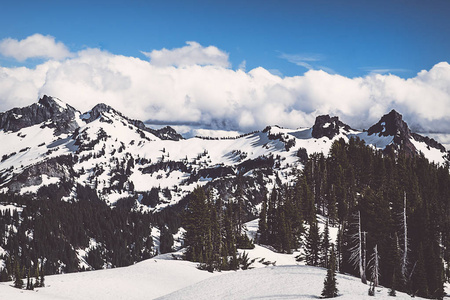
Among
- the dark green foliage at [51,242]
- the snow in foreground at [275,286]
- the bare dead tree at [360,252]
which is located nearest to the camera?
the snow in foreground at [275,286]

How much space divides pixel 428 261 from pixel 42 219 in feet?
604

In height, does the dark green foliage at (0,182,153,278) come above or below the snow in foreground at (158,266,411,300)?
below

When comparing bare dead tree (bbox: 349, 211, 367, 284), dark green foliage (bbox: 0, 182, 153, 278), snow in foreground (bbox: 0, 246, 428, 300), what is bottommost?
dark green foliage (bbox: 0, 182, 153, 278)

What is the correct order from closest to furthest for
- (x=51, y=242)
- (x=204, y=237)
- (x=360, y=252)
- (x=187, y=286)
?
(x=360, y=252) < (x=187, y=286) < (x=204, y=237) < (x=51, y=242)

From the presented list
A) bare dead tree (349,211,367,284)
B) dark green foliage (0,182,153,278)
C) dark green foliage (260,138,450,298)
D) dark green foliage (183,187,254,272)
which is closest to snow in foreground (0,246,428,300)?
bare dead tree (349,211,367,284)

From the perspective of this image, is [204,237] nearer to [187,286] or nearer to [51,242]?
[187,286]

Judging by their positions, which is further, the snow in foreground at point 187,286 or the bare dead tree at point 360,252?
the bare dead tree at point 360,252

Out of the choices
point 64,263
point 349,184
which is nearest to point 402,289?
point 349,184

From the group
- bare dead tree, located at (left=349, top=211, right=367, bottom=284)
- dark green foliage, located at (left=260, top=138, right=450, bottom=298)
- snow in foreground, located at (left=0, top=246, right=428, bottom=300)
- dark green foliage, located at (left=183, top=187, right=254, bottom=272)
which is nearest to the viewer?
snow in foreground, located at (left=0, top=246, right=428, bottom=300)

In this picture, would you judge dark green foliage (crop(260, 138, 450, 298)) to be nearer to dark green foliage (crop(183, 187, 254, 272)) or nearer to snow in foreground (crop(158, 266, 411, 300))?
snow in foreground (crop(158, 266, 411, 300))

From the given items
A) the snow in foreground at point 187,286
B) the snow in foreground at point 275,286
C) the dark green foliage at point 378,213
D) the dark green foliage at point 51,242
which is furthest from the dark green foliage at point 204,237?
the dark green foliage at point 51,242

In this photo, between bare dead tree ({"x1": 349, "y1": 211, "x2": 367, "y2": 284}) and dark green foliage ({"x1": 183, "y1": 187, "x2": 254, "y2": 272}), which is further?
dark green foliage ({"x1": 183, "y1": 187, "x2": 254, "y2": 272})

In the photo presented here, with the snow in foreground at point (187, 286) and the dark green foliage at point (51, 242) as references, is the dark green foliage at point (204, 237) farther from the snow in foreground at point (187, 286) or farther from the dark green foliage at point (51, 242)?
the dark green foliage at point (51, 242)

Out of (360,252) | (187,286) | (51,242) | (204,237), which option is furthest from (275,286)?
(51,242)
